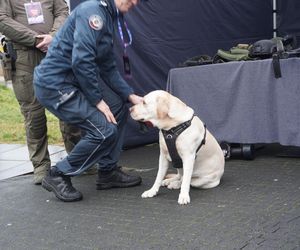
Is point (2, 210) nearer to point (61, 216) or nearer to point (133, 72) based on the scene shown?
point (61, 216)

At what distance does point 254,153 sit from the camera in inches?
240

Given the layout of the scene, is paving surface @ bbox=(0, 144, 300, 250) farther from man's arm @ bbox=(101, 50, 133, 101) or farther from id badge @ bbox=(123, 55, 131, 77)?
id badge @ bbox=(123, 55, 131, 77)

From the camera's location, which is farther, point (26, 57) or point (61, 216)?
point (26, 57)

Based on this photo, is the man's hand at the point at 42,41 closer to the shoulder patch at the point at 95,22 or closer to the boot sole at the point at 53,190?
the shoulder patch at the point at 95,22

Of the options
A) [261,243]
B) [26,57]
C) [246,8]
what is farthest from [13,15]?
[246,8]

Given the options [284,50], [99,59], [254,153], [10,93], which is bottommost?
[10,93]

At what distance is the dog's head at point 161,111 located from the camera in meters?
4.55

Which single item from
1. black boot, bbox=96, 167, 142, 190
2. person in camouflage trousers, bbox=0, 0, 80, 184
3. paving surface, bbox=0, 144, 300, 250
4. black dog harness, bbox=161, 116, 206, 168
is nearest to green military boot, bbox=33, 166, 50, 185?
person in camouflage trousers, bbox=0, 0, 80, 184

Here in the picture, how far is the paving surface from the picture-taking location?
372cm

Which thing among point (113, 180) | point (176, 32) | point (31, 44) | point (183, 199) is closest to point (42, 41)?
point (31, 44)

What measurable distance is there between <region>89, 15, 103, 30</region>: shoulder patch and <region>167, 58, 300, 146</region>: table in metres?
2.02

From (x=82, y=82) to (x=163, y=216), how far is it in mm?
1247

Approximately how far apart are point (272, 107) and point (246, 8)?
2912 mm

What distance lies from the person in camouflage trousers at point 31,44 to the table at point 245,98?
1606 millimetres
